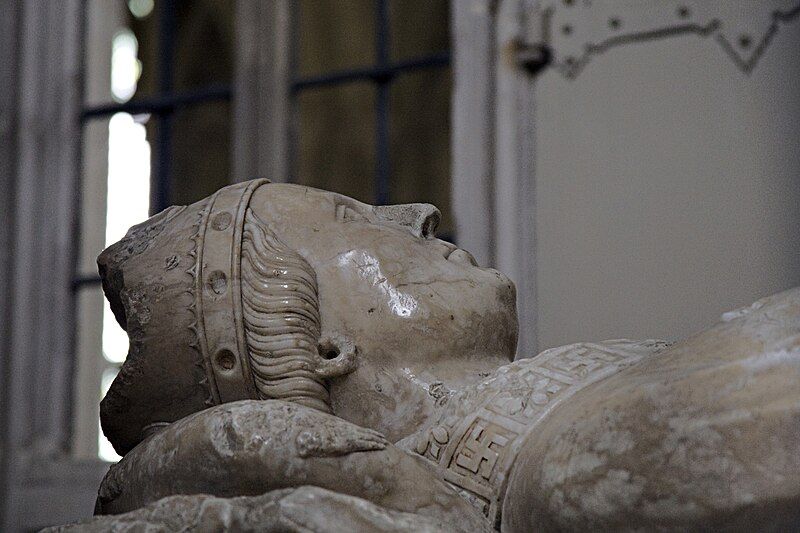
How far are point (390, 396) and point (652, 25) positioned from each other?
2.30 metres

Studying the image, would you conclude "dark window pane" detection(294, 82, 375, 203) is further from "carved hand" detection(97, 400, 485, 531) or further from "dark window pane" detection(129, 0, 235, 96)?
"carved hand" detection(97, 400, 485, 531)

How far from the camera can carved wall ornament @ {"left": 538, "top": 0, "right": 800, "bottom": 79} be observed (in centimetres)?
437

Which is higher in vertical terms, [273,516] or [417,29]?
[417,29]

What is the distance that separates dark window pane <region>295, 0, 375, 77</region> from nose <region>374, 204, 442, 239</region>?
491 cm

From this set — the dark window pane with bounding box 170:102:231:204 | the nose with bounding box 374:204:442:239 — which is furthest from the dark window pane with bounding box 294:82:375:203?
the nose with bounding box 374:204:442:239

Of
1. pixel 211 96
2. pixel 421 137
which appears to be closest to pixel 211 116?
pixel 421 137

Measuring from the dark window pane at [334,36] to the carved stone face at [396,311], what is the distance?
5028 mm

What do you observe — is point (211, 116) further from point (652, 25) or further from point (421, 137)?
point (652, 25)


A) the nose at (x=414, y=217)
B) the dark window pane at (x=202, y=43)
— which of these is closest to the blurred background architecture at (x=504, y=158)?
the dark window pane at (x=202, y=43)

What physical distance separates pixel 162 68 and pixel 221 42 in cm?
293

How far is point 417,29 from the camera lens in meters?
7.39

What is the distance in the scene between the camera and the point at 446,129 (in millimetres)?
Result: 8219

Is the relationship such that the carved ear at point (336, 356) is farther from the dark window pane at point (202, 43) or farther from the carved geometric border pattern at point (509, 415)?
the dark window pane at point (202, 43)

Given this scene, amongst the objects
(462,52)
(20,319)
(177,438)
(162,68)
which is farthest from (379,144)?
(177,438)
